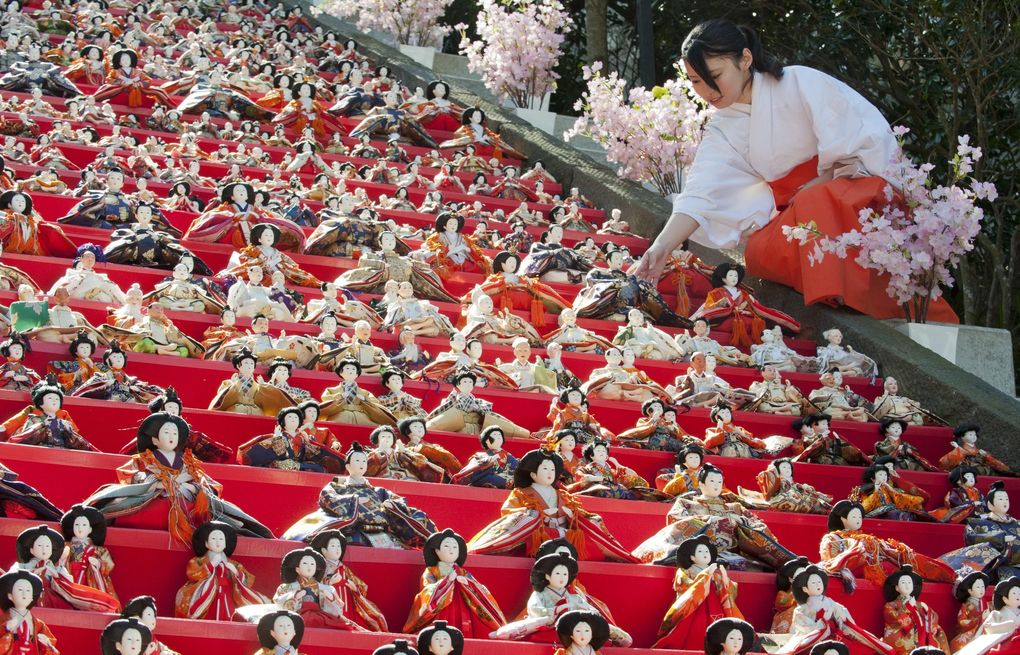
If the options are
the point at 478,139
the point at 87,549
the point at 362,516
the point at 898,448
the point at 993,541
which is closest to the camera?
the point at 87,549

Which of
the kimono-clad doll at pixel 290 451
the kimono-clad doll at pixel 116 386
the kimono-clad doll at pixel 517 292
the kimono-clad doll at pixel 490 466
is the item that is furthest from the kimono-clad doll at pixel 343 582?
the kimono-clad doll at pixel 517 292

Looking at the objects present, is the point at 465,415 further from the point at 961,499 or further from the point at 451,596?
the point at 961,499

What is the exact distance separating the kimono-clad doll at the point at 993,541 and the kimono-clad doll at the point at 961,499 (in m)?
0.06

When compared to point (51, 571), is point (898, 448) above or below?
above

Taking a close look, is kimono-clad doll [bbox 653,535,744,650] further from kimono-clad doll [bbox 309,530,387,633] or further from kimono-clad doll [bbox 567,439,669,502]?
kimono-clad doll [bbox 309,530,387,633]

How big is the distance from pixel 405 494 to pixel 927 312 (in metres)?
3.15

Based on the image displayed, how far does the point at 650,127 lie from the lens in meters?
8.30

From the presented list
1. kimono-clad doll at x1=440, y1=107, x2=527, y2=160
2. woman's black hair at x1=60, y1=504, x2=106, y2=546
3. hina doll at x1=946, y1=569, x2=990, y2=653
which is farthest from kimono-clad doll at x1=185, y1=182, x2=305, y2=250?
hina doll at x1=946, y1=569, x2=990, y2=653

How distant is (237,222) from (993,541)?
3.68 meters

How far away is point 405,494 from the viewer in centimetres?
443

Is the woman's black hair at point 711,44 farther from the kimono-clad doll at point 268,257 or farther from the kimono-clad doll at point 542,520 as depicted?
the kimono-clad doll at point 542,520

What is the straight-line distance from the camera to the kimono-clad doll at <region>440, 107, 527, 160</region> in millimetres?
9070

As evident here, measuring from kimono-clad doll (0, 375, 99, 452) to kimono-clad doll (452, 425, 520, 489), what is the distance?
1194 millimetres

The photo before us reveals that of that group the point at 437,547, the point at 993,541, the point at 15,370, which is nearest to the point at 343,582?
the point at 437,547
